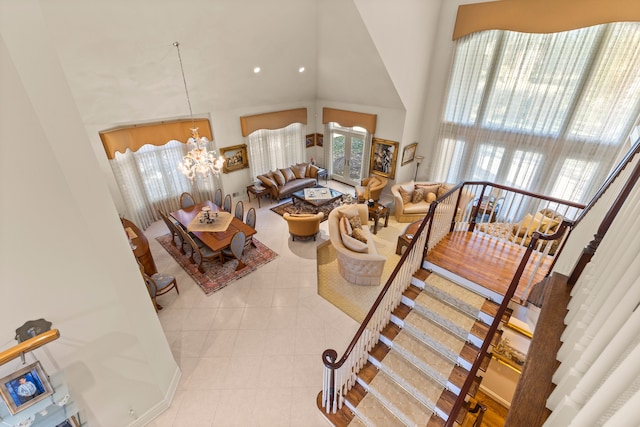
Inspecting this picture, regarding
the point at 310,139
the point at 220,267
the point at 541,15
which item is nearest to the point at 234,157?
the point at 310,139

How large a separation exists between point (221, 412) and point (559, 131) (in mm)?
8451

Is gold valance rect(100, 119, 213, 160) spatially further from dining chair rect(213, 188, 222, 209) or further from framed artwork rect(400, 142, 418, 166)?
framed artwork rect(400, 142, 418, 166)

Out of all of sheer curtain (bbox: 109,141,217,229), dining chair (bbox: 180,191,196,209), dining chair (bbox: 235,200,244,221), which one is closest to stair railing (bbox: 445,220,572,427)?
dining chair (bbox: 235,200,244,221)

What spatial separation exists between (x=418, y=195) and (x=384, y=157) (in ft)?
5.33

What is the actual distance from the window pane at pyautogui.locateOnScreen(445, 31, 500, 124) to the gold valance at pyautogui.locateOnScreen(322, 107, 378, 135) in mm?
2088

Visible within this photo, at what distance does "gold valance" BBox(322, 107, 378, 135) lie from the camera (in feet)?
28.5

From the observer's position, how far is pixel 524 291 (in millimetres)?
3305

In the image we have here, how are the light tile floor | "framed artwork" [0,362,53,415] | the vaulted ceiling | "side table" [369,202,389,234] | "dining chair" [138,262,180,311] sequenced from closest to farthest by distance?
"framed artwork" [0,362,53,415]
the light tile floor
the vaulted ceiling
"dining chair" [138,262,180,311]
"side table" [369,202,389,234]

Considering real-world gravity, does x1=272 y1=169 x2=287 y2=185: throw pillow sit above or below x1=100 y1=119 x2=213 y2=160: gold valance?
below

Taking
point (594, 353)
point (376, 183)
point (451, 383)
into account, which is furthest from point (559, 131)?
point (594, 353)

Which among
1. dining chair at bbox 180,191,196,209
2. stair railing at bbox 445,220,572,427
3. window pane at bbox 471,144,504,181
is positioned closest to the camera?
stair railing at bbox 445,220,572,427

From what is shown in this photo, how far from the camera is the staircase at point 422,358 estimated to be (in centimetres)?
320

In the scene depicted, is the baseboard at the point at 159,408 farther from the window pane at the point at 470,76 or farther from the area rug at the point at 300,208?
the window pane at the point at 470,76

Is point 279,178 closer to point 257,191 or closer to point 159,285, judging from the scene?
point 257,191
